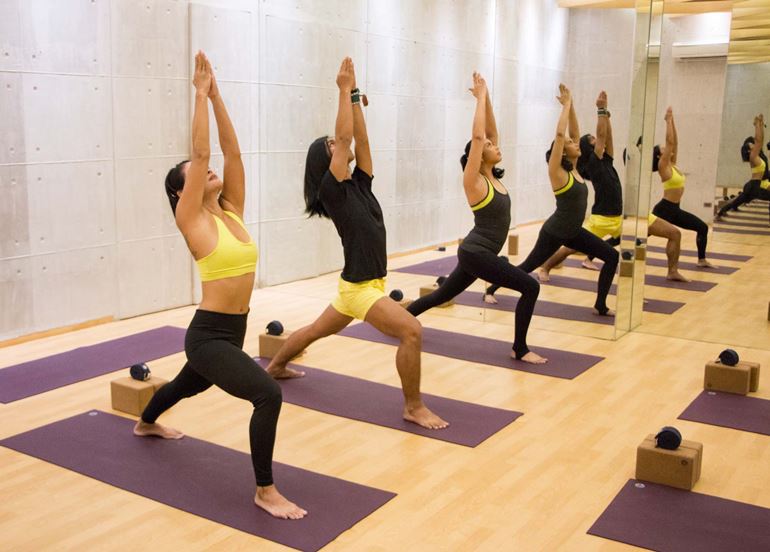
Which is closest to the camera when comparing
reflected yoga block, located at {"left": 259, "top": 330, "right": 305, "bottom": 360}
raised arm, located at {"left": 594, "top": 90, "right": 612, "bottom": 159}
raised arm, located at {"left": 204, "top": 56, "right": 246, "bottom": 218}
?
raised arm, located at {"left": 204, "top": 56, "right": 246, "bottom": 218}

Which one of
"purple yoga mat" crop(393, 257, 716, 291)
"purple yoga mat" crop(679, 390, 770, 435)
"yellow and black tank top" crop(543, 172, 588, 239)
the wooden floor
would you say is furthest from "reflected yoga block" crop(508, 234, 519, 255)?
"purple yoga mat" crop(679, 390, 770, 435)

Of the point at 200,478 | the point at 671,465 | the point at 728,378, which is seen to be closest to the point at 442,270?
the point at 728,378

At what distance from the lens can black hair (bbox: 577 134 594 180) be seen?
5195mm

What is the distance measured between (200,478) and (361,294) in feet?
3.44

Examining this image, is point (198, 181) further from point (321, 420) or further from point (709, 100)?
point (709, 100)

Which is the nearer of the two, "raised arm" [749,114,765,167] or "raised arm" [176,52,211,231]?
"raised arm" [176,52,211,231]

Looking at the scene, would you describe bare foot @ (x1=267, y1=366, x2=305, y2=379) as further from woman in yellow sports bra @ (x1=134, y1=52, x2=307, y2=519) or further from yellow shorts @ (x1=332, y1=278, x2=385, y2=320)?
woman in yellow sports bra @ (x1=134, y1=52, x2=307, y2=519)

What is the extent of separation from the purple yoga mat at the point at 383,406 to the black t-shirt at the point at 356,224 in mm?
662

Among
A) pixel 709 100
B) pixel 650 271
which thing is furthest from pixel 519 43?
pixel 650 271

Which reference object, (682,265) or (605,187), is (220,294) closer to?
(605,187)

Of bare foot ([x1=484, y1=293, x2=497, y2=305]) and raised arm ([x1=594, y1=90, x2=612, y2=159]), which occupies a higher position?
raised arm ([x1=594, y1=90, x2=612, y2=159])

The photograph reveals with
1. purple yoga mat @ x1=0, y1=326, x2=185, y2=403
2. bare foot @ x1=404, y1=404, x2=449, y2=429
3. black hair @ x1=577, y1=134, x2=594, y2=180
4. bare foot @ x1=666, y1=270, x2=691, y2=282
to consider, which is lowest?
purple yoga mat @ x1=0, y1=326, x2=185, y2=403

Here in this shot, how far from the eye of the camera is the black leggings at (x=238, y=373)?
9.20 ft

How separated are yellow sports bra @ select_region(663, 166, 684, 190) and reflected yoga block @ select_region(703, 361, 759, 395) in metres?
1.39
